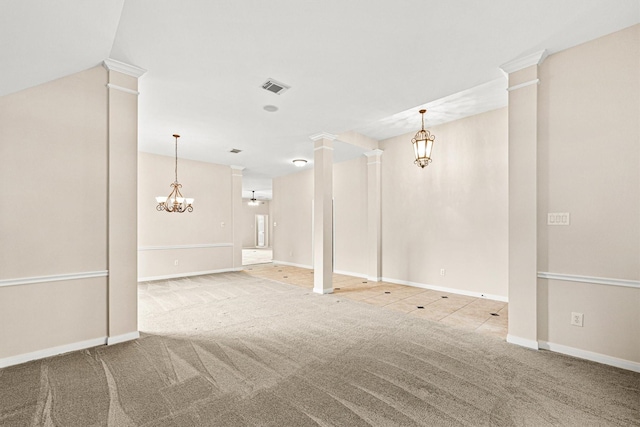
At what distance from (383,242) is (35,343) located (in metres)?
5.60

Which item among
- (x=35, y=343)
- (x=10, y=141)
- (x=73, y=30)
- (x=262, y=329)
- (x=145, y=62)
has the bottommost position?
(x=262, y=329)

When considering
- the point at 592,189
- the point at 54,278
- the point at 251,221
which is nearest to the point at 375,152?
the point at 592,189

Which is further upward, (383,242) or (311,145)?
(311,145)

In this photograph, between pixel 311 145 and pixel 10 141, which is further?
pixel 311 145

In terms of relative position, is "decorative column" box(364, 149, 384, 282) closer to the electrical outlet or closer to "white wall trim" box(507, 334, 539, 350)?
"white wall trim" box(507, 334, 539, 350)

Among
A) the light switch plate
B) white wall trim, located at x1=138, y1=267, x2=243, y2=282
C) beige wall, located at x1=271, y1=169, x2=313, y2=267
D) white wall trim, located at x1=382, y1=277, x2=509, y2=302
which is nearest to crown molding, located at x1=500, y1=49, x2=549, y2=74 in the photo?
the light switch plate

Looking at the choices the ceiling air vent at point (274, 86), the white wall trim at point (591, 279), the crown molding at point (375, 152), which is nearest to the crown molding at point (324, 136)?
the crown molding at point (375, 152)

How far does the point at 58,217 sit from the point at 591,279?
5084 millimetres

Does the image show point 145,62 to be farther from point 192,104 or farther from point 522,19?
point 522,19

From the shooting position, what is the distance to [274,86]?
344cm

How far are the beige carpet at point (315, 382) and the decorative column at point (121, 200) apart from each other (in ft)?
0.94

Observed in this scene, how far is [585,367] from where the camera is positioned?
8.00 feet

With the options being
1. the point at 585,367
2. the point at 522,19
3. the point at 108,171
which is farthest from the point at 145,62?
the point at 585,367

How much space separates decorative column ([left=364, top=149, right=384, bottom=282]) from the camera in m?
6.33
